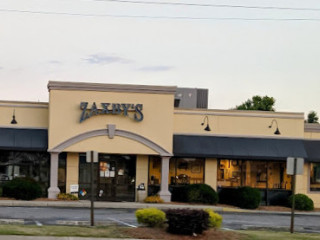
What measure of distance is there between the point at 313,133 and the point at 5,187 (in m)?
17.5

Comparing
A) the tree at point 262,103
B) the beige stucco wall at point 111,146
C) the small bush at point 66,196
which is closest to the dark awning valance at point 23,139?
the beige stucco wall at point 111,146

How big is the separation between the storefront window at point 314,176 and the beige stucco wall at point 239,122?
1933mm

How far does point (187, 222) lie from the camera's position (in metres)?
18.2

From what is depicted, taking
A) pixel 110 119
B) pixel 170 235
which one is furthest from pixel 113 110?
pixel 170 235

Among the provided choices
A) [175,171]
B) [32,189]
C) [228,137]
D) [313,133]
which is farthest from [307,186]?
[32,189]

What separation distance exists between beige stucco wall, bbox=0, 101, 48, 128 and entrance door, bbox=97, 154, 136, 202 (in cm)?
381

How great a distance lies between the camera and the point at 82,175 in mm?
33938

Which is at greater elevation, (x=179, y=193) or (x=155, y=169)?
(x=155, y=169)

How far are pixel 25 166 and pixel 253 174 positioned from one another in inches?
499

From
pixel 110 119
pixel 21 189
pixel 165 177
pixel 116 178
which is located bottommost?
pixel 21 189

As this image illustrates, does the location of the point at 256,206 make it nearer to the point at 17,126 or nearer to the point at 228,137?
the point at 228,137

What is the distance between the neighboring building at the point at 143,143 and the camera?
1299 inches

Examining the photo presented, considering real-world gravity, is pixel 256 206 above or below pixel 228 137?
below

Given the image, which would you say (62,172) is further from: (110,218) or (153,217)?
(153,217)
